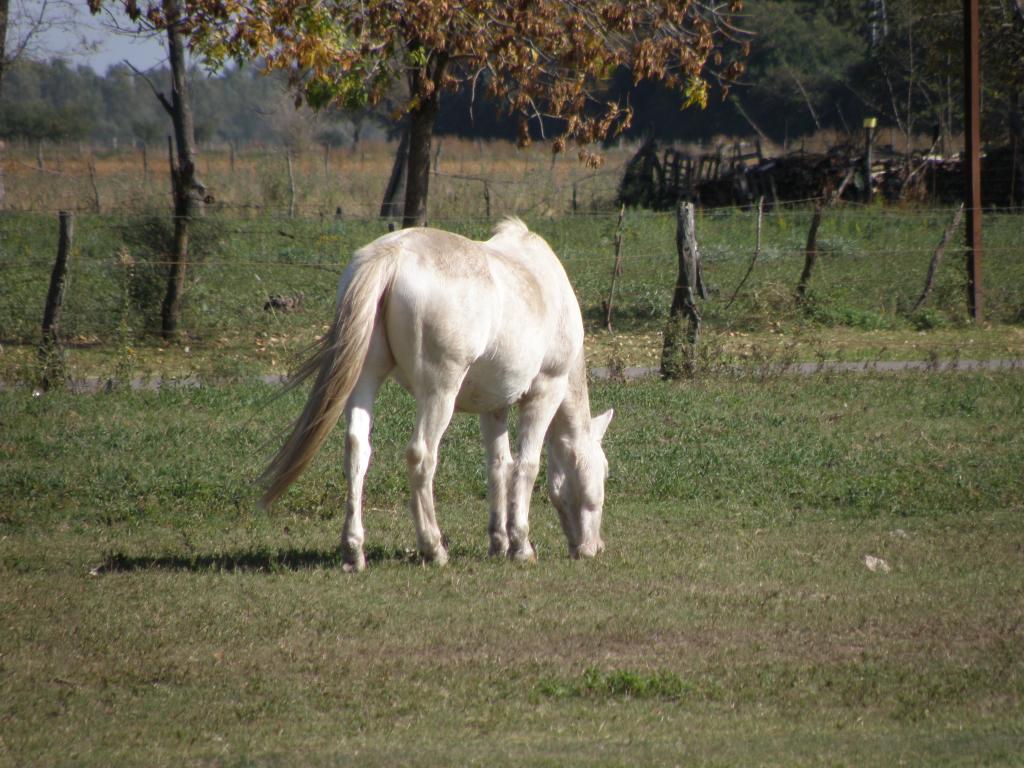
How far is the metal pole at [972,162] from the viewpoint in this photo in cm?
1789

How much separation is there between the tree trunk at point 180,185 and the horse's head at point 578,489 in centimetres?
923

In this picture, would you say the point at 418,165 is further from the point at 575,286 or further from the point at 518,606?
the point at 518,606

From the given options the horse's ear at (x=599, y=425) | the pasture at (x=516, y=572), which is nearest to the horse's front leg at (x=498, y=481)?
the pasture at (x=516, y=572)

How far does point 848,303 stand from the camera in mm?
19016

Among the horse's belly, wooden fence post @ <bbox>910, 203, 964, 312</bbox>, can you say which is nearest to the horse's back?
the horse's belly

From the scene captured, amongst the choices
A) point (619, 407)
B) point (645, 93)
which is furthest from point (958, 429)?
point (645, 93)

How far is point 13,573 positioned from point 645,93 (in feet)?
200

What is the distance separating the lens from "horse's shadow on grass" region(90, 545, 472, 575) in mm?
7137

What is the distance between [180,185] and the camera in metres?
16.1

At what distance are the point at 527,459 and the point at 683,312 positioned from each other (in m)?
6.80

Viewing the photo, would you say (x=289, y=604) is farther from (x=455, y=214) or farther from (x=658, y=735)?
(x=455, y=214)

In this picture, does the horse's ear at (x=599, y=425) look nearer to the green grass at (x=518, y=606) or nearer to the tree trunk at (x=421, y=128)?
the green grass at (x=518, y=606)

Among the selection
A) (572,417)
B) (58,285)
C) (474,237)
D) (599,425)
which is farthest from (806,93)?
(572,417)

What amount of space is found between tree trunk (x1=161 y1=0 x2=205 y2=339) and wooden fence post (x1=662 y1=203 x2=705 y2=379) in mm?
6409
